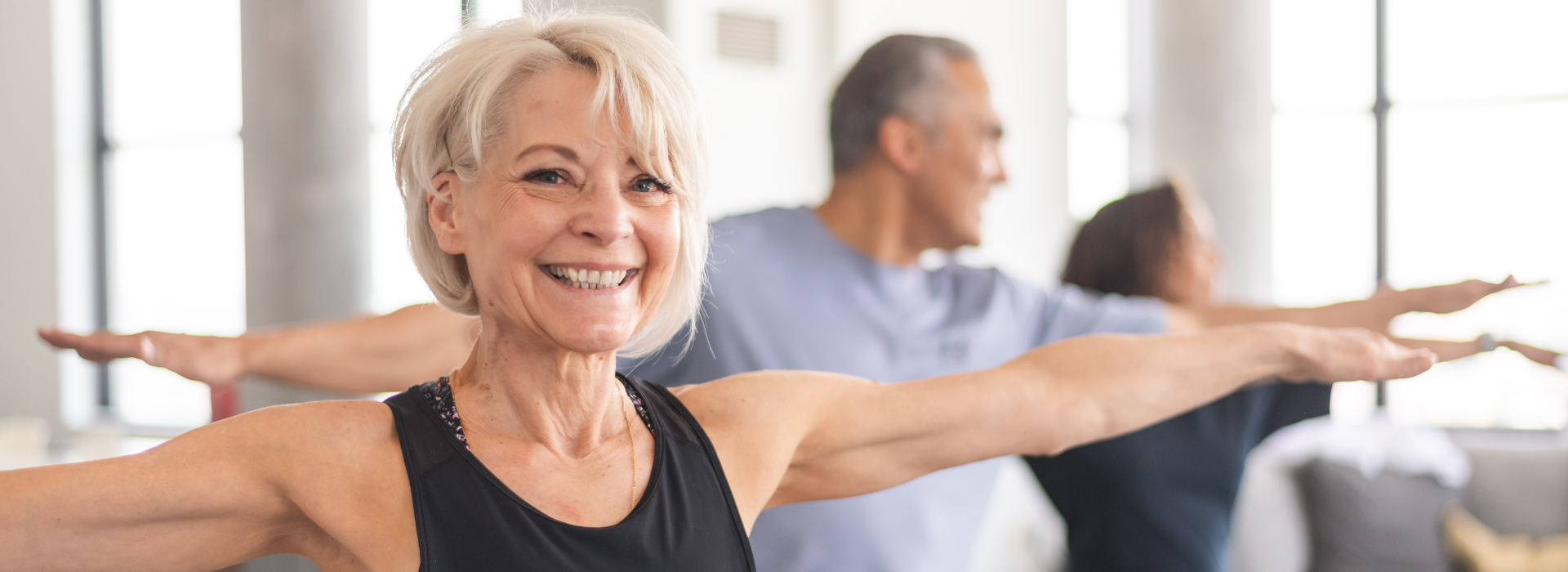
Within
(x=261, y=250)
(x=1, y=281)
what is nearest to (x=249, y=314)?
(x=261, y=250)

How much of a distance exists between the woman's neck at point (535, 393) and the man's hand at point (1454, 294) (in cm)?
125

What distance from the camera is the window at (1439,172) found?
4770 mm

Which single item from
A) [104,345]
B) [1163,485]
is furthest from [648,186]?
[1163,485]

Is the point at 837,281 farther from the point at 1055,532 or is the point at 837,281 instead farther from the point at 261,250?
the point at 1055,532

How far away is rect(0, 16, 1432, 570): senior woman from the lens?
90 centimetres

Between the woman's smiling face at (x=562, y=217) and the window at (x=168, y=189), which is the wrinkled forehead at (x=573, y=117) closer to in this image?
the woman's smiling face at (x=562, y=217)

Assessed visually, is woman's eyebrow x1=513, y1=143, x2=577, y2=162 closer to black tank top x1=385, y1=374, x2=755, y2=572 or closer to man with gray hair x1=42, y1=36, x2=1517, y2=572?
black tank top x1=385, y1=374, x2=755, y2=572

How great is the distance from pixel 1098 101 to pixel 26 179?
5.33 metres

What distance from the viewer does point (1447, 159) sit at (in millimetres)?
5012

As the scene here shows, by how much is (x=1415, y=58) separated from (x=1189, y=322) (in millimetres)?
3875

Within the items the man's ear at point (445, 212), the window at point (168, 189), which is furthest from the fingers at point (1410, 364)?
the window at point (168, 189)

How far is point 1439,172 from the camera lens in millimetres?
5031

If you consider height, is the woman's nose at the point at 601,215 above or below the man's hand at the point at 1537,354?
above

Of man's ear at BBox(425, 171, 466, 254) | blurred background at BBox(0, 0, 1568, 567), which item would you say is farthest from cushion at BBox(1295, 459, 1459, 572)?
man's ear at BBox(425, 171, 466, 254)
